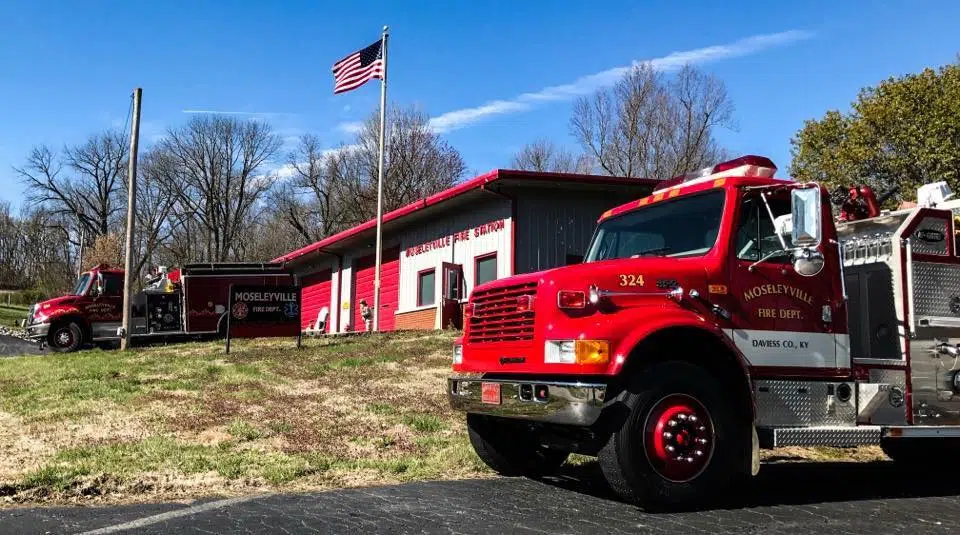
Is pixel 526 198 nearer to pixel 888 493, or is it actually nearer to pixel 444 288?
pixel 444 288

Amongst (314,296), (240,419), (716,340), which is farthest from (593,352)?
(314,296)

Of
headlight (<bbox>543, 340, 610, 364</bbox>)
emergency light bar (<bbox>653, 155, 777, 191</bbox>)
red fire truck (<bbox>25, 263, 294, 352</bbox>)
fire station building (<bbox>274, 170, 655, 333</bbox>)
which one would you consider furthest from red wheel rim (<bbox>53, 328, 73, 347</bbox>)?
headlight (<bbox>543, 340, 610, 364</bbox>)

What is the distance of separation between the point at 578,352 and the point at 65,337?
2190 centimetres

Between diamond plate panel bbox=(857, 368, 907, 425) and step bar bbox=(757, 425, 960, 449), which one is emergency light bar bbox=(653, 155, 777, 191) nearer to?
diamond plate panel bbox=(857, 368, 907, 425)

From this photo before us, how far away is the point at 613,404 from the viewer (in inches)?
213

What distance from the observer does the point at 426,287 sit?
23.5 m

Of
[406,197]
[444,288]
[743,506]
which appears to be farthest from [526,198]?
[406,197]

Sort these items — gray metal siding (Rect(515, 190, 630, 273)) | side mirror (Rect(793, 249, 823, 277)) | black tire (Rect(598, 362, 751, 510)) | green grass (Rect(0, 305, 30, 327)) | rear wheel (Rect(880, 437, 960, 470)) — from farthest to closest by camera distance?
green grass (Rect(0, 305, 30, 327)), gray metal siding (Rect(515, 190, 630, 273)), rear wheel (Rect(880, 437, 960, 470)), side mirror (Rect(793, 249, 823, 277)), black tire (Rect(598, 362, 751, 510))

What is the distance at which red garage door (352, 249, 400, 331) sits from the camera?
25.8 metres

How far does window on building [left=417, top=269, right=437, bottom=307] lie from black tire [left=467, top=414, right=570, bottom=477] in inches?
613

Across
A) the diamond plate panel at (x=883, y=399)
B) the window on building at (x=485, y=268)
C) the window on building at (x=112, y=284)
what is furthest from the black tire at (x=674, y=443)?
the window on building at (x=112, y=284)

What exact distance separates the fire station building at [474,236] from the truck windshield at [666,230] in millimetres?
11221

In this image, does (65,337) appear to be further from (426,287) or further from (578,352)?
(578,352)

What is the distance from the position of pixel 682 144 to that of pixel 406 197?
16.4 meters
